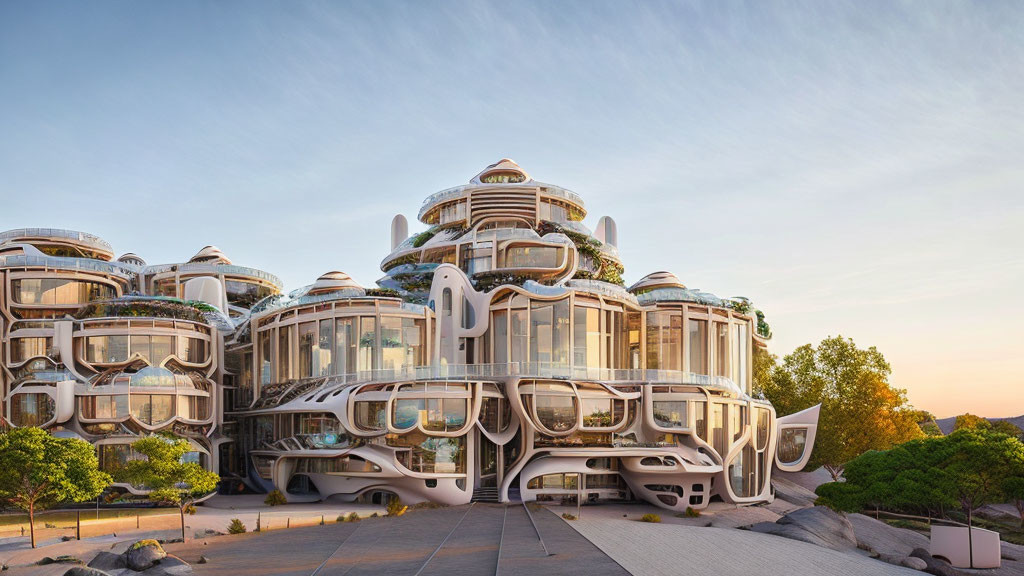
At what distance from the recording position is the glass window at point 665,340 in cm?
5744

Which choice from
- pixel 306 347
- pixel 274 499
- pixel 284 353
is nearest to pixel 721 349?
pixel 306 347

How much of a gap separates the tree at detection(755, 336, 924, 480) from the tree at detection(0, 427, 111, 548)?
183ft

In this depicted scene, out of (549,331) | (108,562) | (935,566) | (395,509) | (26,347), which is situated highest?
(549,331)

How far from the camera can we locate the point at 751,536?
3891 centimetres

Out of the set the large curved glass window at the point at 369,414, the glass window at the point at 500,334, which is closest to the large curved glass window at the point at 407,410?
the large curved glass window at the point at 369,414

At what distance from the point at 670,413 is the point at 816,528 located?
13.0 meters

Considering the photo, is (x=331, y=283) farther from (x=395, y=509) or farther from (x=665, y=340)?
(x=665, y=340)

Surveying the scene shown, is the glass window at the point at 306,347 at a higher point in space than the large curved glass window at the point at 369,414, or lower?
higher

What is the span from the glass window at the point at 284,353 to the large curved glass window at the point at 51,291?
14024 mm

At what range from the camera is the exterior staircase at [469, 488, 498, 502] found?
166ft

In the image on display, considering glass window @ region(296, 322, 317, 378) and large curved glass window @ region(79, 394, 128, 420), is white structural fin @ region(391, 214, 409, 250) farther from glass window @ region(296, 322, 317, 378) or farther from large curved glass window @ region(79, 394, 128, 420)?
large curved glass window @ region(79, 394, 128, 420)

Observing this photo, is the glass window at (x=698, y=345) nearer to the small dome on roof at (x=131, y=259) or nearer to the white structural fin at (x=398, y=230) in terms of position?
the white structural fin at (x=398, y=230)

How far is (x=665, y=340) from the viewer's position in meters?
57.6

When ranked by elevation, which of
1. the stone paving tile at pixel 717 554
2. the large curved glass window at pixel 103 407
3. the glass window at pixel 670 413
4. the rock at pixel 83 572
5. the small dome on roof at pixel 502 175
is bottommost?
the stone paving tile at pixel 717 554
